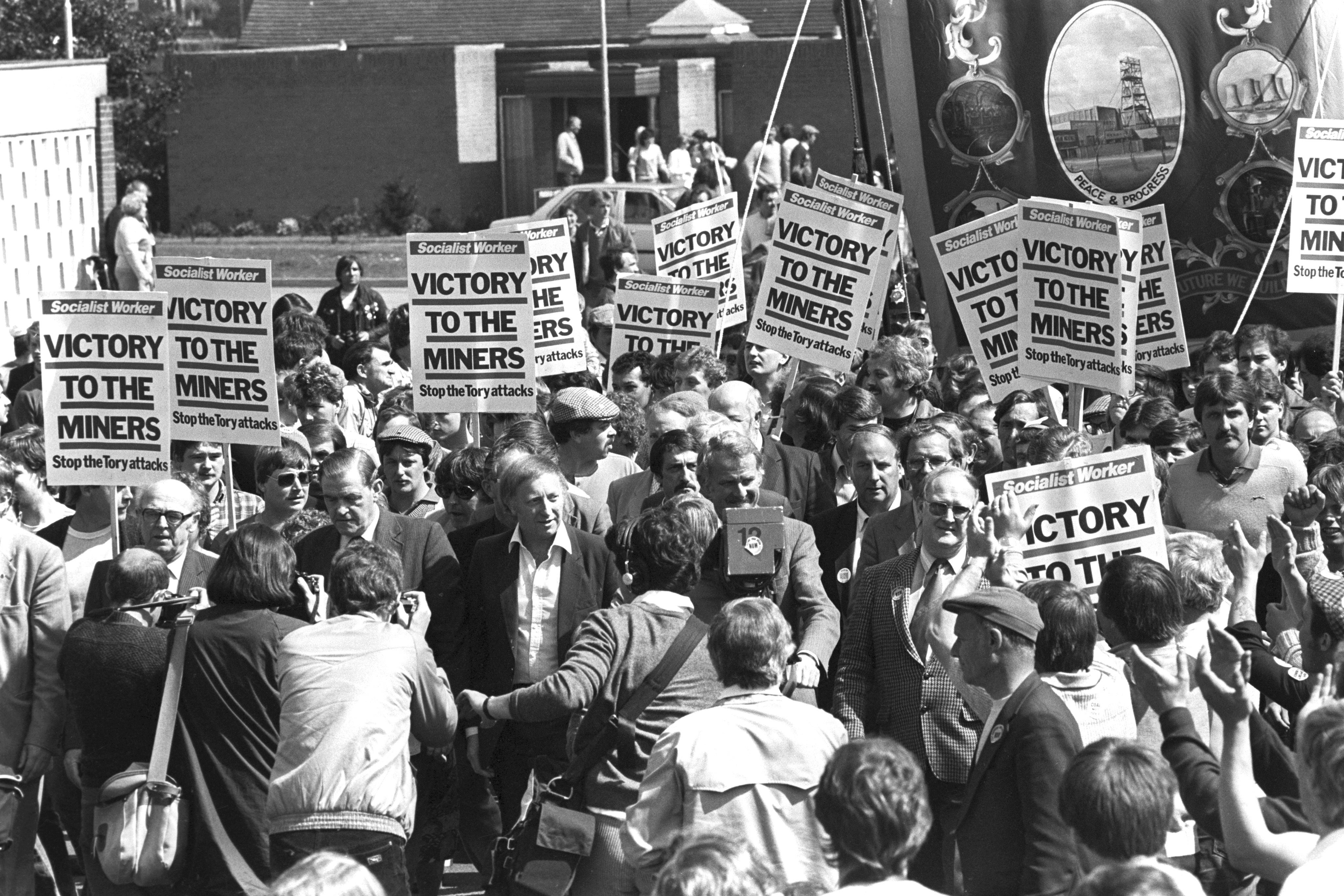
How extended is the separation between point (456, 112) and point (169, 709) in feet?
114

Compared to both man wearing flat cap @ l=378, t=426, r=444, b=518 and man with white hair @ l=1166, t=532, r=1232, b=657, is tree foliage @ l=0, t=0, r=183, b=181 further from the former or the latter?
man with white hair @ l=1166, t=532, r=1232, b=657

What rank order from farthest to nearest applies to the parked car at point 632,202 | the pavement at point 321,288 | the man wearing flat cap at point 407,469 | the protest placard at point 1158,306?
1. the pavement at point 321,288
2. the parked car at point 632,202
3. the protest placard at point 1158,306
4. the man wearing flat cap at point 407,469

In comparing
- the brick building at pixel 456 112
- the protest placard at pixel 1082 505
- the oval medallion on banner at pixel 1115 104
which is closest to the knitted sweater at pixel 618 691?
the protest placard at pixel 1082 505

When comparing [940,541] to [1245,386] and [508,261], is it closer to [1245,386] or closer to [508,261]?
[1245,386]

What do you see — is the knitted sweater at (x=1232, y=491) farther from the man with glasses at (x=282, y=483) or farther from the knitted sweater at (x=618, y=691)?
the man with glasses at (x=282, y=483)

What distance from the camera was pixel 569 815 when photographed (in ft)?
18.0

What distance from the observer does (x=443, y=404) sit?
9.21m

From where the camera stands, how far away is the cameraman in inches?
233

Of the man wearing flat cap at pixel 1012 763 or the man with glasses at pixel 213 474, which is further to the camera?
the man with glasses at pixel 213 474

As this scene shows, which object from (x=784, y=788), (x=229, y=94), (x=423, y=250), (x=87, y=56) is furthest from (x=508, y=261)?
(x=229, y=94)

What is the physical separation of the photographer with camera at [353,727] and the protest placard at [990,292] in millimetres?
4366

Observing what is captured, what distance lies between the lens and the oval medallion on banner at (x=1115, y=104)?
13.5 metres

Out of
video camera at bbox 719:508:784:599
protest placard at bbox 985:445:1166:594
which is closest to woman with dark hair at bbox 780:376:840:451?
protest placard at bbox 985:445:1166:594

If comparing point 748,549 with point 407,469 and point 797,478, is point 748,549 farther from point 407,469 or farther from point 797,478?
point 407,469
